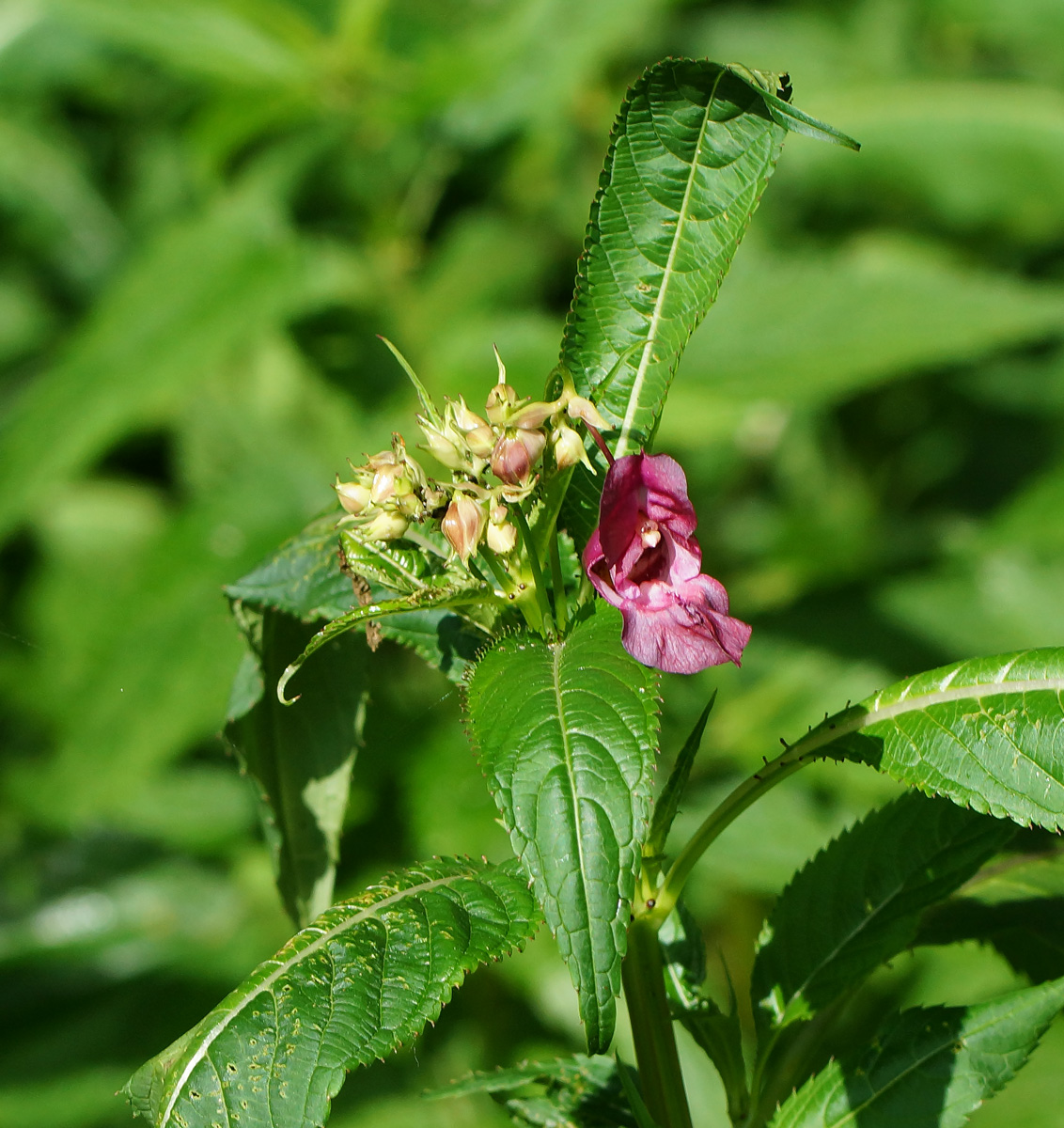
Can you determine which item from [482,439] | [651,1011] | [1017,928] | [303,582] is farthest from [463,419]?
[1017,928]

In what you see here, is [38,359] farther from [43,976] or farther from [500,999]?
[500,999]

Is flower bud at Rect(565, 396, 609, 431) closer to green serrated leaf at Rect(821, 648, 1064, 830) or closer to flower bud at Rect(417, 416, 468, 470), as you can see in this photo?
flower bud at Rect(417, 416, 468, 470)

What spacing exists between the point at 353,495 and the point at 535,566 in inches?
6.1

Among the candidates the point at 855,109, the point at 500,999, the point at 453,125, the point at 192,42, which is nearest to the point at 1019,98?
the point at 855,109

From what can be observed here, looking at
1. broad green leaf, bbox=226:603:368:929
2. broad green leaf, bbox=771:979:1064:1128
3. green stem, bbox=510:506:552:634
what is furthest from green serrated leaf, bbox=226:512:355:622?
broad green leaf, bbox=771:979:1064:1128

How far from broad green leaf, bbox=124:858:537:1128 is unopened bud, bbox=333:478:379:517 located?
1.03 ft

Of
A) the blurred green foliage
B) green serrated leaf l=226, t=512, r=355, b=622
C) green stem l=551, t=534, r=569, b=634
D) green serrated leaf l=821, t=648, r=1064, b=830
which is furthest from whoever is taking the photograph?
the blurred green foliage

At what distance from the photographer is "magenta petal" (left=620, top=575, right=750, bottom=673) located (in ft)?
3.05

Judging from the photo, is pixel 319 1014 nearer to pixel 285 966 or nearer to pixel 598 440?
pixel 285 966

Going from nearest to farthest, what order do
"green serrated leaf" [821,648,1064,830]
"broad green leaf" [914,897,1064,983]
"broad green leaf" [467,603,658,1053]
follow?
"broad green leaf" [467,603,658,1053] < "green serrated leaf" [821,648,1064,830] < "broad green leaf" [914,897,1064,983]

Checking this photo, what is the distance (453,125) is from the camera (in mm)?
2514

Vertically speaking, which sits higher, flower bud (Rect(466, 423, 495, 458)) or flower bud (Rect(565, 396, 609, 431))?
flower bud (Rect(565, 396, 609, 431))

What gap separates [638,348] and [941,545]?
2.27 meters

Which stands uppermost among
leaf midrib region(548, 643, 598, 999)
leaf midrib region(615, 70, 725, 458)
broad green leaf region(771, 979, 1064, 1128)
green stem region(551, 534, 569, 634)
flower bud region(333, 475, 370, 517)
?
leaf midrib region(615, 70, 725, 458)
